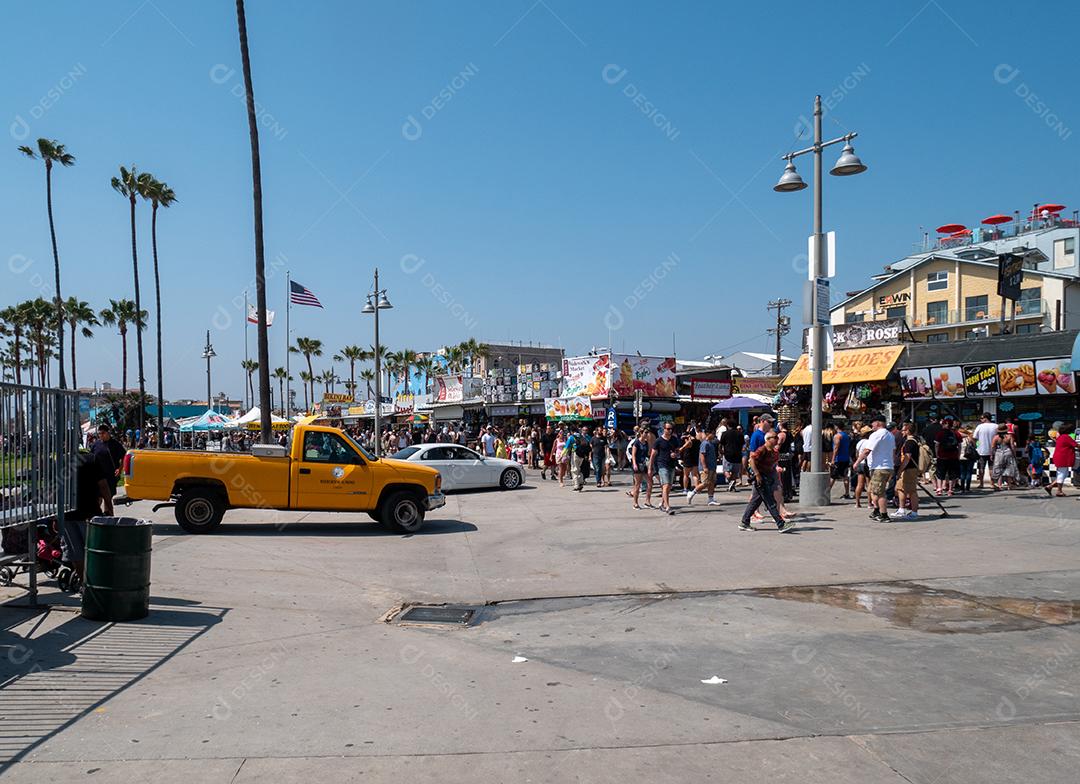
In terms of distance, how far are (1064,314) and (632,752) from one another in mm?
51778

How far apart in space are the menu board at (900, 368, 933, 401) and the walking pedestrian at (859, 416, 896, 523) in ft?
34.9

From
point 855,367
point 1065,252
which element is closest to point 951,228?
point 1065,252

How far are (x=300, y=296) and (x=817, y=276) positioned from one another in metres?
20.5

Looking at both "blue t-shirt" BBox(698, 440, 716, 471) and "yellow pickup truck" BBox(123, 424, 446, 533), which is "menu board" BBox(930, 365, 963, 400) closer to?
"blue t-shirt" BBox(698, 440, 716, 471)

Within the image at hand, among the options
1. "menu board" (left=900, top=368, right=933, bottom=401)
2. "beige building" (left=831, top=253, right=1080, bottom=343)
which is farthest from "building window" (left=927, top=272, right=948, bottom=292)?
"menu board" (left=900, top=368, right=933, bottom=401)

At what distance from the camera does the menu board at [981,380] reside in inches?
868

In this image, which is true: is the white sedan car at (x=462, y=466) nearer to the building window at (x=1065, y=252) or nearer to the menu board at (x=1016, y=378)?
the menu board at (x=1016, y=378)

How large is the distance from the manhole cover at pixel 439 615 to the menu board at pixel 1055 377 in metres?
18.3

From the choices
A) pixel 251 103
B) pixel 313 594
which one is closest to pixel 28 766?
pixel 313 594

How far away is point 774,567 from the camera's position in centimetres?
1018

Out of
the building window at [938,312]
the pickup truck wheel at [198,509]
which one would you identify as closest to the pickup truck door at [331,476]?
the pickup truck wheel at [198,509]

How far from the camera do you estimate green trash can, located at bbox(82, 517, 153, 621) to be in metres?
7.48

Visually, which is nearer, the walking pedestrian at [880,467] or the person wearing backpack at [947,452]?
the walking pedestrian at [880,467]

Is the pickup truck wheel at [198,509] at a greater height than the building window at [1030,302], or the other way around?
the building window at [1030,302]
